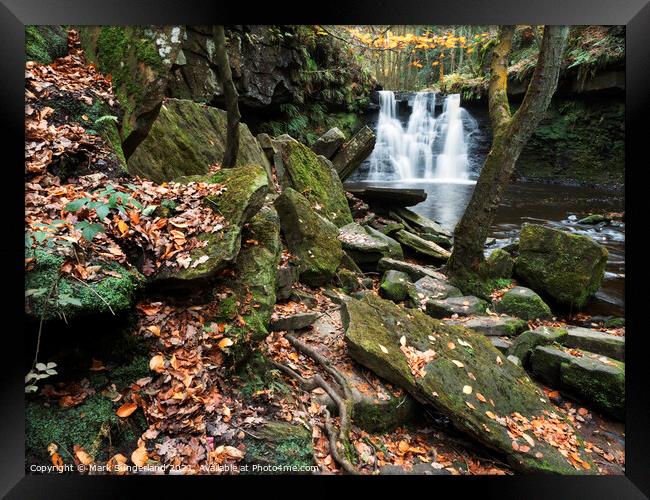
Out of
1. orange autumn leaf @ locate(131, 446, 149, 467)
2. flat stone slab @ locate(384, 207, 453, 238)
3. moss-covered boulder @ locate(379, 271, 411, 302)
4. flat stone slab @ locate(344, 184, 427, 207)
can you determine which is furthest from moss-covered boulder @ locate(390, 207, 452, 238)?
orange autumn leaf @ locate(131, 446, 149, 467)

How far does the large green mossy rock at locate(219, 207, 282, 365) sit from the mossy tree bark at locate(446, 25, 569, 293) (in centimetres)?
384

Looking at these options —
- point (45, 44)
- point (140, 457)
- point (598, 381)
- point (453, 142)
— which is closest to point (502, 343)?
point (598, 381)

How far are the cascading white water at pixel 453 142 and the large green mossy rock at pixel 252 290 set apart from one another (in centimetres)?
1609

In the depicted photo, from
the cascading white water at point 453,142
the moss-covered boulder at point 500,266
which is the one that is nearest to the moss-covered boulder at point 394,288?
the moss-covered boulder at point 500,266

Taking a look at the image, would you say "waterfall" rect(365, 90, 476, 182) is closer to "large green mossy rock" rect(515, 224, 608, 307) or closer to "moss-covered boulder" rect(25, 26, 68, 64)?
"large green mossy rock" rect(515, 224, 608, 307)

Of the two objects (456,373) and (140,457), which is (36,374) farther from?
(456,373)

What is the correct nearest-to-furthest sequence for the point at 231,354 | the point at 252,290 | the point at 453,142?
the point at 231,354 → the point at 252,290 → the point at 453,142

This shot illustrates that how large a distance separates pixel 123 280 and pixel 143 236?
1.58 feet

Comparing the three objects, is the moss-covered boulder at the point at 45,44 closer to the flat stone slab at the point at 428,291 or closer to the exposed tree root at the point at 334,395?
the exposed tree root at the point at 334,395

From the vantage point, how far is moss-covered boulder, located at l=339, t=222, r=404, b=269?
20.5ft

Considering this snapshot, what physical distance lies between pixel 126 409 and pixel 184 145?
174 inches

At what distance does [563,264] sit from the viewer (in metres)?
5.68

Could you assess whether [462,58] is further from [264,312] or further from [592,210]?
[264,312]

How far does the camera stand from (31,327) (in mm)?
1732
